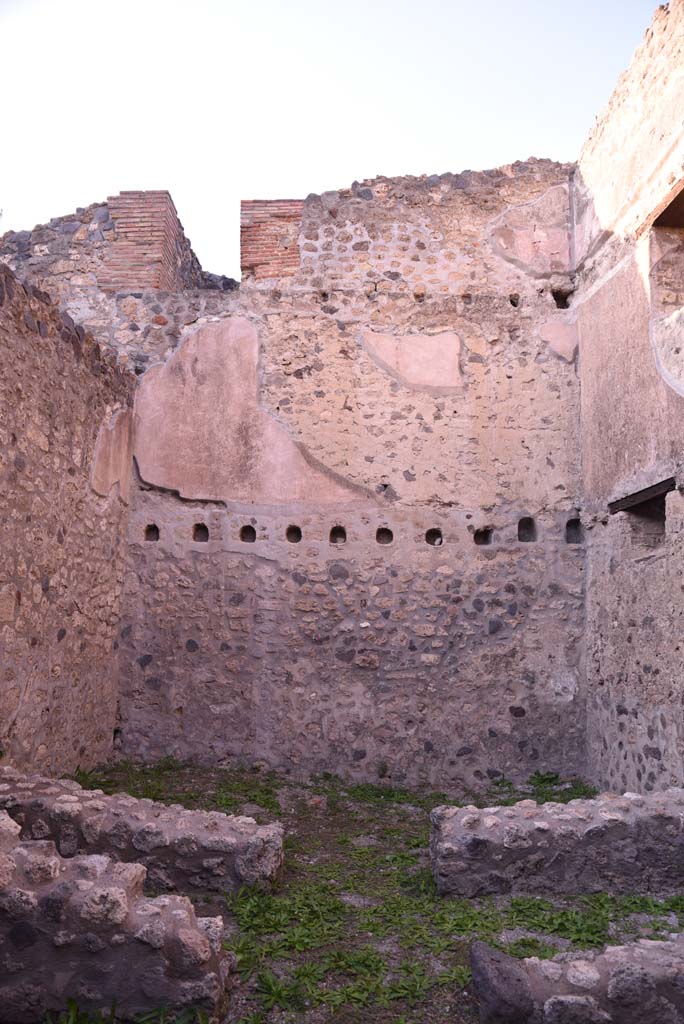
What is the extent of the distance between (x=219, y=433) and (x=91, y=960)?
501 centimetres

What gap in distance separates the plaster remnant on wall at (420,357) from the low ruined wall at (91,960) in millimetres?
5397

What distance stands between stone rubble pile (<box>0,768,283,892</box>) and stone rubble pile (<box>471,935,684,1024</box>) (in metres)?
1.54

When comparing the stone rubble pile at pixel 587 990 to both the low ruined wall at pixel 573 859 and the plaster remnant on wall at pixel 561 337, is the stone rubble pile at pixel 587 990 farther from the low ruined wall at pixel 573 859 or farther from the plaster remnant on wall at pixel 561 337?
the plaster remnant on wall at pixel 561 337

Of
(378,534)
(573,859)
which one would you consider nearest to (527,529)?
(378,534)

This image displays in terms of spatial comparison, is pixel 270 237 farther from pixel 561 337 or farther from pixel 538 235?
pixel 561 337

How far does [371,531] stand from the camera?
7.11m

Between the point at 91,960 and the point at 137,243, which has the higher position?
the point at 137,243

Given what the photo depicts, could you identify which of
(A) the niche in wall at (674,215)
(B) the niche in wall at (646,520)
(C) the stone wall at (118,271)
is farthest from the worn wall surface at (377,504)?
(A) the niche in wall at (674,215)

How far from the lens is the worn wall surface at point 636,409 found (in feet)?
17.9

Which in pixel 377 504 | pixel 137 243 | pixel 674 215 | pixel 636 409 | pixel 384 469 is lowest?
pixel 377 504

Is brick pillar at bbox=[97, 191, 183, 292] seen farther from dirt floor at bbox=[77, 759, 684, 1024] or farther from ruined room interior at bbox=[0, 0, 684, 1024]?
dirt floor at bbox=[77, 759, 684, 1024]

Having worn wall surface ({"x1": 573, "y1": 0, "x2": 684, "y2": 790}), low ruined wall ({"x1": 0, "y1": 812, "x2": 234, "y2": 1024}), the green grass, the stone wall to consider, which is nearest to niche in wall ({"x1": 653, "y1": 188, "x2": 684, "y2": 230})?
worn wall surface ({"x1": 573, "y1": 0, "x2": 684, "y2": 790})

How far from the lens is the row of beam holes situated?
23.4 ft

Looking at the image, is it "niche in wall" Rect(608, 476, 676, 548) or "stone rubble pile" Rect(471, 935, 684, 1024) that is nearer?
"stone rubble pile" Rect(471, 935, 684, 1024)
